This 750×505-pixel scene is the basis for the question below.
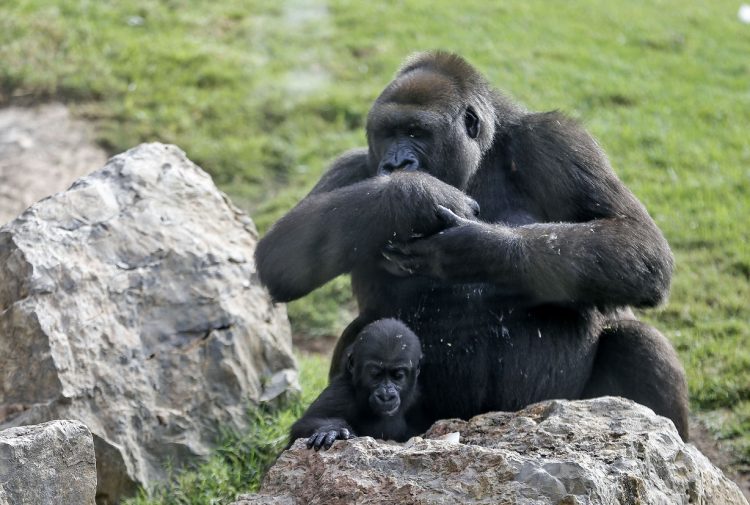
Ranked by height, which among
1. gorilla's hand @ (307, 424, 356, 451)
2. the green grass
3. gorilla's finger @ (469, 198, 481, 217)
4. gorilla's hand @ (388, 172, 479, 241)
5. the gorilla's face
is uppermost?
the gorilla's face

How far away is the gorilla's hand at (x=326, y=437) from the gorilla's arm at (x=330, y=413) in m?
0.10

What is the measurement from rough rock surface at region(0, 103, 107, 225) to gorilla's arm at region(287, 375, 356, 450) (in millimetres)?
4423

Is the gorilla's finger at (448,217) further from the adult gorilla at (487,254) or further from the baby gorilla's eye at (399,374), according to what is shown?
the baby gorilla's eye at (399,374)

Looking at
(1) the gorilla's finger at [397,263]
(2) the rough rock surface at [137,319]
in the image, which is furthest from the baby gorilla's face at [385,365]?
(2) the rough rock surface at [137,319]

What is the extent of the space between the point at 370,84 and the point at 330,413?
674 cm

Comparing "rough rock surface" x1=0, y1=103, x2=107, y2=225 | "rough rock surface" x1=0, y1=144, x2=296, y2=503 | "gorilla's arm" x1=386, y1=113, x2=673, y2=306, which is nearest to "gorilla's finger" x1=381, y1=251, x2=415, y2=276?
"gorilla's arm" x1=386, y1=113, x2=673, y2=306

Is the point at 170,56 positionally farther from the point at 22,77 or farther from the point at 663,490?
the point at 663,490

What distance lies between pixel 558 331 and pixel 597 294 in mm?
298

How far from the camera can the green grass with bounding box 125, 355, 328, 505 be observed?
210 inches

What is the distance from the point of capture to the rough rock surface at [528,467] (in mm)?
3457

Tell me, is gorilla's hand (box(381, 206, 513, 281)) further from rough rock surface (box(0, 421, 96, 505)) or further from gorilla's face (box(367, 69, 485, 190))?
rough rock surface (box(0, 421, 96, 505))

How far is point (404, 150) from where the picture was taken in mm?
5066

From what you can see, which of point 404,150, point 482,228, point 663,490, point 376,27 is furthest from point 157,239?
point 376,27

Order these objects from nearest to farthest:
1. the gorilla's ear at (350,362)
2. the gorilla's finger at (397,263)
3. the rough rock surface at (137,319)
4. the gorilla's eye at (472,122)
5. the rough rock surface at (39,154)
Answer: the gorilla's finger at (397,263) < the gorilla's ear at (350,362) < the rough rock surface at (137,319) < the gorilla's eye at (472,122) < the rough rock surface at (39,154)
